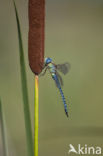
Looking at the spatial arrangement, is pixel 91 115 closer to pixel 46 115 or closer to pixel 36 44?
pixel 46 115

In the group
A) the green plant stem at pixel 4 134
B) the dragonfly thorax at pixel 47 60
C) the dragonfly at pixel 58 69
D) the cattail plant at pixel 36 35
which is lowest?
the green plant stem at pixel 4 134

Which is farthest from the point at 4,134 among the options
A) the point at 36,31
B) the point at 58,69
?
the point at 36,31

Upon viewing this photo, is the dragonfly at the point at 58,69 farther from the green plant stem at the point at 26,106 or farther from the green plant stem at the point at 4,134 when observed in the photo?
the green plant stem at the point at 4,134

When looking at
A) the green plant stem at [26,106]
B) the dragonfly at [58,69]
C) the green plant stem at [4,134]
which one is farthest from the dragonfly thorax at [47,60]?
the green plant stem at [4,134]

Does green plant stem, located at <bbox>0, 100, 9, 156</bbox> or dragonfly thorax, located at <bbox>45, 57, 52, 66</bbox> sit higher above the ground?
dragonfly thorax, located at <bbox>45, 57, 52, 66</bbox>

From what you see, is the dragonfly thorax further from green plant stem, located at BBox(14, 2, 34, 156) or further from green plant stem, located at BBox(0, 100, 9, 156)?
green plant stem, located at BBox(0, 100, 9, 156)

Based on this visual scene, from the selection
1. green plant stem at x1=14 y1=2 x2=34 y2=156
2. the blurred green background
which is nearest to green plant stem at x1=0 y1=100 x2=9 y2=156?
the blurred green background
